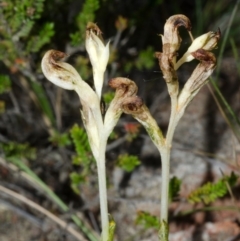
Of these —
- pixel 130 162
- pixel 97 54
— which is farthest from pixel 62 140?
pixel 97 54

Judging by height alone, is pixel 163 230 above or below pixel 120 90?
below

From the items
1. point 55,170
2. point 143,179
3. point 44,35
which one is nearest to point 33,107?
point 55,170

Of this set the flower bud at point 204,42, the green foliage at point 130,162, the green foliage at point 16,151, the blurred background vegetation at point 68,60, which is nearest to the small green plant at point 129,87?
the flower bud at point 204,42

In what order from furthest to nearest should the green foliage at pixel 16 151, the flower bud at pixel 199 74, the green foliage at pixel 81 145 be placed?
the green foliage at pixel 16 151
the green foliage at pixel 81 145
the flower bud at pixel 199 74

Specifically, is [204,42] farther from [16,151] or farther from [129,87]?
[16,151]

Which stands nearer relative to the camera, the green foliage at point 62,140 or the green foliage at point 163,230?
the green foliage at point 163,230

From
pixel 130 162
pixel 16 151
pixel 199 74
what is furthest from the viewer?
pixel 16 151

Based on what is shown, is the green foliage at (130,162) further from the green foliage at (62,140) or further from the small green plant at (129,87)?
the small green plant at (129,87)
